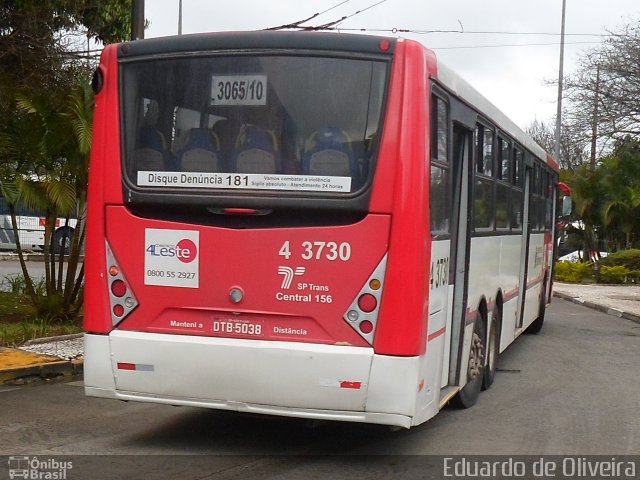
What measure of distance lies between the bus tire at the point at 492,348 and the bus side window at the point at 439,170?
9.55 ft

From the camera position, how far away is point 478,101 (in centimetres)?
884

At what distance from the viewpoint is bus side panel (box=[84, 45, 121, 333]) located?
7.16 meters

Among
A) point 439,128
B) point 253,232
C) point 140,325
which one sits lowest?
point 140,325

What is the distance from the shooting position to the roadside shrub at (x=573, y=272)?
31.8m

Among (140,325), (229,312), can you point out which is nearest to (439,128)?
(229,312)

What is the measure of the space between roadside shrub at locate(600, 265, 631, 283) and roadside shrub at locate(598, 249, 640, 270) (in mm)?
250

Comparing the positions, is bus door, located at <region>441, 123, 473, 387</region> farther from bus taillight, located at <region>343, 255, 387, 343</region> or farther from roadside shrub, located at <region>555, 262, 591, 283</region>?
roadside shrub, located at <region>555, 262, 591, 283</region>

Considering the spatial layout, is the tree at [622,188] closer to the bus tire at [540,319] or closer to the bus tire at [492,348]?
the bus tire at [540,319]

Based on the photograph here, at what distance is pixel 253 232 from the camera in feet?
22.4

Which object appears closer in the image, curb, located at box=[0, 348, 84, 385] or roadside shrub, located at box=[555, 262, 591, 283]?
curb, located at box=[0, 348, 84, 385]

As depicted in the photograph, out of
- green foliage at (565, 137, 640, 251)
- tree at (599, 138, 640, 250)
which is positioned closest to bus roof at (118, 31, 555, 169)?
tree at (599, 138, 640, 250)

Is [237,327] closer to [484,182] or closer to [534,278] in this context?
[484,182]

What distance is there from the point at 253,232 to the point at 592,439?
11.8ft

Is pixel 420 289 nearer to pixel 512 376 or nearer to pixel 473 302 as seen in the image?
pixel 473 302
